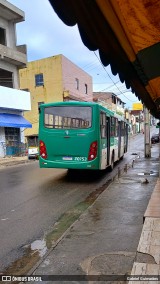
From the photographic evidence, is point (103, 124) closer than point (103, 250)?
No

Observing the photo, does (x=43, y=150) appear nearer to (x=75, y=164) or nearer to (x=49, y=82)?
(x=75, y=164)

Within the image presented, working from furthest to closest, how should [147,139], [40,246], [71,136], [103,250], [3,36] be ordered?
[3,36] < [147,139] < [71,136] < [40,246] < [103,250]

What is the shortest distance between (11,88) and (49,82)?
36.7 ft

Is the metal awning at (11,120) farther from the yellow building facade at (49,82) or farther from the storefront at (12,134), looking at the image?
the yellow building facade at (49,82)

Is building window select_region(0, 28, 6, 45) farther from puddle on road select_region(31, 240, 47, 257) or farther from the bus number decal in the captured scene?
puddle on road select_region(31, 240, 47, 257)

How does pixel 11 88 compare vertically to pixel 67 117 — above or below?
above

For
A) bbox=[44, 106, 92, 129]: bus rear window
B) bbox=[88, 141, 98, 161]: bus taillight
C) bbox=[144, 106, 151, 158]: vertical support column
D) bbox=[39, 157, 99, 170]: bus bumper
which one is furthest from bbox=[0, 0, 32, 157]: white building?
bbox=[88, 141, 98, 161]: bus taillight

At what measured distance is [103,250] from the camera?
17.8ft

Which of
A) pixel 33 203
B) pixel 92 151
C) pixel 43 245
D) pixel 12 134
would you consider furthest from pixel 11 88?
pixel 43 245

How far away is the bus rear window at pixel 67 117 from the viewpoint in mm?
12555

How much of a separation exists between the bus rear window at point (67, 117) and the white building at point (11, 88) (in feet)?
41.8

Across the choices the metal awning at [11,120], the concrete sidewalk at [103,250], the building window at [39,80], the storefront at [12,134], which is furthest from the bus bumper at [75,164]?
the building window at [39,80]

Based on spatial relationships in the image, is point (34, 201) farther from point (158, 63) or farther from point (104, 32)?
point (104, 32)

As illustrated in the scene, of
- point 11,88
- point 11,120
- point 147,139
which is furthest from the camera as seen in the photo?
point 11,88
